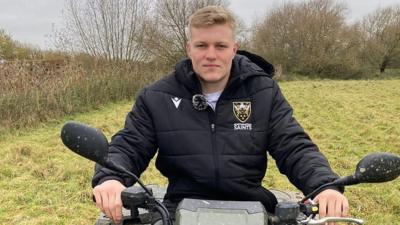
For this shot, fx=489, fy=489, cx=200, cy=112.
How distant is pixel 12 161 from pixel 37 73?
481 cm

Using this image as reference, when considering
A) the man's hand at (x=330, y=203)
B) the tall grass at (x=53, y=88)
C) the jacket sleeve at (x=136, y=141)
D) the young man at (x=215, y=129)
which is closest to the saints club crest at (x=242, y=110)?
the young man at (x=215, y=129)

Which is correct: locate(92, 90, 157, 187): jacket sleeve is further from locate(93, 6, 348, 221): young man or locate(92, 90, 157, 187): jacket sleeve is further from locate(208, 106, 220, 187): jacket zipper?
locate(208, 106, 220, 187): jacket zipper

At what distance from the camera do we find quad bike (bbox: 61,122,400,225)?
174 centimetres

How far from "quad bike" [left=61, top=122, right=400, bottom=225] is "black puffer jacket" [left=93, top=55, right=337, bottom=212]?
19.0 inches

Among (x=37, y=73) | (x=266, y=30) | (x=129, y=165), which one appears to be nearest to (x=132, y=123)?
(x=129, y=165)

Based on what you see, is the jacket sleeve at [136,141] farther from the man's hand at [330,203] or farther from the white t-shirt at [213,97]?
the man's hand at [330,203]

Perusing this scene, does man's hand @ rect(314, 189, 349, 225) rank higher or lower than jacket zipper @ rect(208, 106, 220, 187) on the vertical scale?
lower

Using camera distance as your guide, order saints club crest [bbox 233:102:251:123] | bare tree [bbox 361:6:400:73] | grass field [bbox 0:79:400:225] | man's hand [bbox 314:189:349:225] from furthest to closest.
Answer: bare tree [bbox 361:6:400:73]
grass field [bbox 0:79:400:225]
saints club crest [bbox 233:102:251:123]
man's hand [bbox 314:189:349:225]

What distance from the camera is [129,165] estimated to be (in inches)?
101

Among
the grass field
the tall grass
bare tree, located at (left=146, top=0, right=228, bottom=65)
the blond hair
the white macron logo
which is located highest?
bare tree, located at (left=146, top=0, right=228, bottom=65)

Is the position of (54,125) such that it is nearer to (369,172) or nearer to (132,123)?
(132,123)

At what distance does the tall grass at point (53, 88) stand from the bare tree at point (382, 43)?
31200 millimetres

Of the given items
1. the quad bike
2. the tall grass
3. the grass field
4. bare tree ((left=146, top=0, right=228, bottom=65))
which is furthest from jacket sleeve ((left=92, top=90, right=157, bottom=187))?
bare tree ((left=146, top=0, right=228, bottom=65))

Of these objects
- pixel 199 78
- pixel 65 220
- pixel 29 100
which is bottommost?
pixel 65 220
